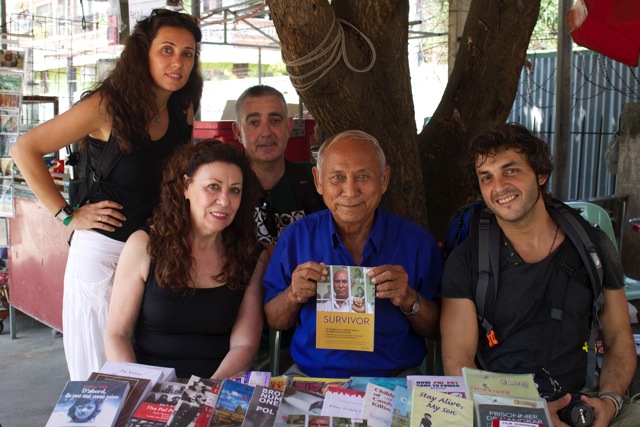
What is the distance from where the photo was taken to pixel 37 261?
6234mm

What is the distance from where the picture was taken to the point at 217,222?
2.96m

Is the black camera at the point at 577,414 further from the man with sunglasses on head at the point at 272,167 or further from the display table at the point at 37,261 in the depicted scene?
the display table at the point at 37,261

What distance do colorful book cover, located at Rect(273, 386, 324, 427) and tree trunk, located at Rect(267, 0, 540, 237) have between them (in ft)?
5.65

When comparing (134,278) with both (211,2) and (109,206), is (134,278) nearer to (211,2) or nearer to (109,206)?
(109,206)

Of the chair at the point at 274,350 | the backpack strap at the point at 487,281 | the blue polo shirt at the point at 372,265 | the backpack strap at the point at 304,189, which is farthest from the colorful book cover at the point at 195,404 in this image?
the backpack strap at the point at 304,189

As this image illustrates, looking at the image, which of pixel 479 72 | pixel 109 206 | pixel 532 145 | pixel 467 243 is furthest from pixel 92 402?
pixel 479 72

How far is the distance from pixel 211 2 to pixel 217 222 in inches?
447

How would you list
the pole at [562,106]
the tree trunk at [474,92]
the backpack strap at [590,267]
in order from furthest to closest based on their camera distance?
A: the pole at [562,106] → the tree trunk at [474,92] → the backpack strap at [590,267]

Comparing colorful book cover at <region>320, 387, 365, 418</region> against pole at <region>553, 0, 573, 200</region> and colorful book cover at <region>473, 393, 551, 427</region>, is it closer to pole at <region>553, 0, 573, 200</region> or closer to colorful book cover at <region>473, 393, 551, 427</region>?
colorful book cover at <region>473, 393, 551, 427</region>

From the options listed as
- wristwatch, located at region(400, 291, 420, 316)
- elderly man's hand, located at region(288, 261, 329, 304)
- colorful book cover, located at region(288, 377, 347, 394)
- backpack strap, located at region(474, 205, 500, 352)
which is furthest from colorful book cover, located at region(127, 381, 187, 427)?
backpack strap, located at region(474, 205, 500, 352)

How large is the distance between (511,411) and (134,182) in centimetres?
214

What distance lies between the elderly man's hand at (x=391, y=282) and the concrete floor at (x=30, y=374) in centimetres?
319

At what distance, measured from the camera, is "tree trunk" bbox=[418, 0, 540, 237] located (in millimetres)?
3887

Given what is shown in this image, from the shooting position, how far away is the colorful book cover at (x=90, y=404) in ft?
6.47
